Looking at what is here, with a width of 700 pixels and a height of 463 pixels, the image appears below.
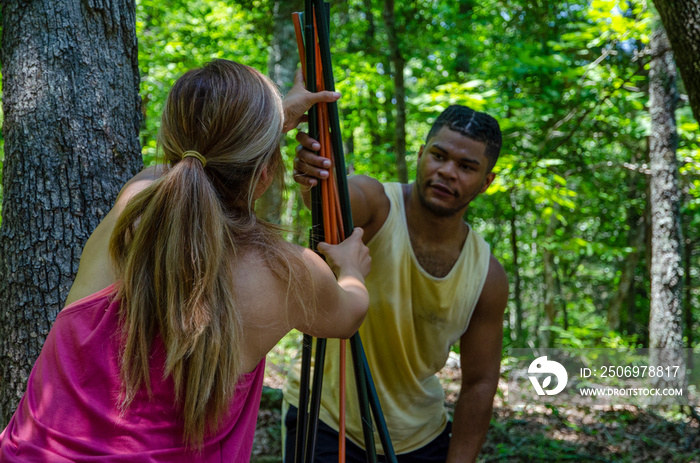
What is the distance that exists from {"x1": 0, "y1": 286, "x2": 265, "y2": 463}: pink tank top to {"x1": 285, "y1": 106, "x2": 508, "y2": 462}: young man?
3.71 ft

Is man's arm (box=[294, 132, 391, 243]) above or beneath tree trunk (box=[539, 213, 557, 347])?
above

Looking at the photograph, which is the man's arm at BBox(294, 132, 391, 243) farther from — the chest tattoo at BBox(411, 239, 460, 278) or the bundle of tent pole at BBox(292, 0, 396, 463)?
the chest tattoo at BBox(411, 239, 460, 278)

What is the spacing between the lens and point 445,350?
2381mm

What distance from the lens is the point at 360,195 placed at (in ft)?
7.17

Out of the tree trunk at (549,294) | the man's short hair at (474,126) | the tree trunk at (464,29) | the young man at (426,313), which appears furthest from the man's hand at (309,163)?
the tree trunk at (549,294)

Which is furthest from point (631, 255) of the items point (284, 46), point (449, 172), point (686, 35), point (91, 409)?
point (91, 409)

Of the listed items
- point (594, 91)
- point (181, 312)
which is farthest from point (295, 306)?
point (594, 91)

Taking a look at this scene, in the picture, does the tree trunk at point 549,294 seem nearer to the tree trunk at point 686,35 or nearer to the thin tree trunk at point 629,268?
the thin tree trunk at point 629,268

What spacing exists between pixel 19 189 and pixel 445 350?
1.65m

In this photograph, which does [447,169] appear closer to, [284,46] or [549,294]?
[284,46]

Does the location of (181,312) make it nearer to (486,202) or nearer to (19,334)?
(19,334)

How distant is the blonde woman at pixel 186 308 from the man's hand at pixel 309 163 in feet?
0.87

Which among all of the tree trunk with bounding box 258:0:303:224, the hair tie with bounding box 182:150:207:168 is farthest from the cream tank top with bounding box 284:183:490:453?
the tree trunk with bounding box 258:0:303:224

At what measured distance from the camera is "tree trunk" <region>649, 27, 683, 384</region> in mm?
6164
